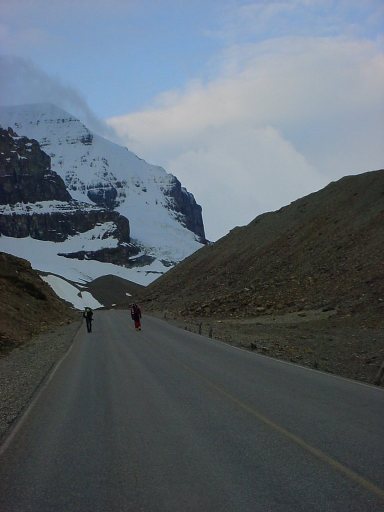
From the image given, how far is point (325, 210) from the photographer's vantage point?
56938mm

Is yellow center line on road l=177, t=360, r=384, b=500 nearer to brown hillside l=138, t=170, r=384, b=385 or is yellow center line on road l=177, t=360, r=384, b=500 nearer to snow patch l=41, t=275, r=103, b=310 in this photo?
brown hillside l=138, t=170, r=384, b=385

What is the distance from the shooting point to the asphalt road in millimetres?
5457

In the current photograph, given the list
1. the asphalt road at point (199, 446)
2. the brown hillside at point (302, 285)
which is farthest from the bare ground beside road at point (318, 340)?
the asphalt road at point (199, 446)

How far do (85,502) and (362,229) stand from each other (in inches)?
1661

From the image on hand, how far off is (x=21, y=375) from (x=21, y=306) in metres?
30.6

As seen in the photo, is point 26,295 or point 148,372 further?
point 26,295

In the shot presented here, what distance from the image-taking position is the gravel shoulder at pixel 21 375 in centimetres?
1042

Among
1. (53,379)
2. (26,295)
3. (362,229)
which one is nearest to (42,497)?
(53,379)

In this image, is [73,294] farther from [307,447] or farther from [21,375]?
[307,447]

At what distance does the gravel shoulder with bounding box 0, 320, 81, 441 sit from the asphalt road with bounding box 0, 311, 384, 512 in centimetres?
35

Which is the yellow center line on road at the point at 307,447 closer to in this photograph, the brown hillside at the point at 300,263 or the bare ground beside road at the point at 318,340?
the bare ground beside road at the point at 318,340

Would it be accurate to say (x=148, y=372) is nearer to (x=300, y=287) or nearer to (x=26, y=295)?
(x=300, y=287)

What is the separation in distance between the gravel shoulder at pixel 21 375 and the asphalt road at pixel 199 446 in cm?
35

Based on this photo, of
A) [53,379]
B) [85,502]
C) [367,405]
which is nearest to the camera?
[85,502]
